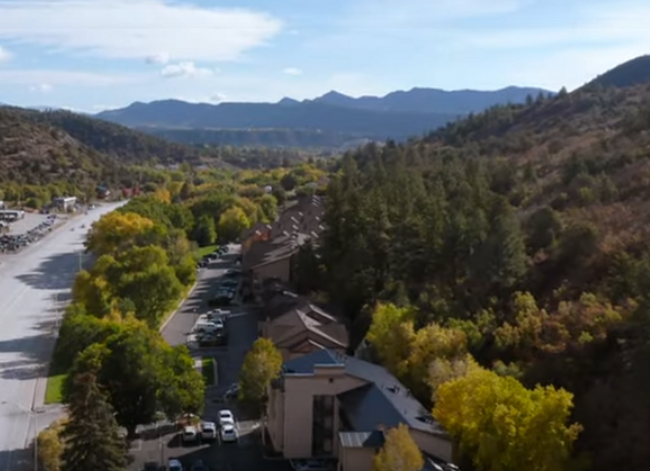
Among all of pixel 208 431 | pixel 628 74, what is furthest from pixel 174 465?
pixel 628 74

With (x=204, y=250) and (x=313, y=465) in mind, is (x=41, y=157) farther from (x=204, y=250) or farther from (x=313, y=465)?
(x=313, y=465)

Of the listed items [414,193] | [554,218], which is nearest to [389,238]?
[414,193]

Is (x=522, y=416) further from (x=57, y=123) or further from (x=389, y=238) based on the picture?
(x=57, y=123)

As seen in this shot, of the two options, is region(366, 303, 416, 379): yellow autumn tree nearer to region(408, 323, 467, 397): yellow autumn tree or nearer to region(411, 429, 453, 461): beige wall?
region(408, 323, 467, 397): yellow autumn tree

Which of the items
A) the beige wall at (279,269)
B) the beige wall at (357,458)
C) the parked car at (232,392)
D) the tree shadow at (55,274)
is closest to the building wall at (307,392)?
the beige wall at (357,458)

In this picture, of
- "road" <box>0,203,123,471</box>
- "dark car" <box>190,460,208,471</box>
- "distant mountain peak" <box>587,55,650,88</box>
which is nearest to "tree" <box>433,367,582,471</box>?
"dark car" <box>190,460,208,471</box>

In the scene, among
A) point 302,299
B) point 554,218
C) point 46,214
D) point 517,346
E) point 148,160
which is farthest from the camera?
point 148,160
